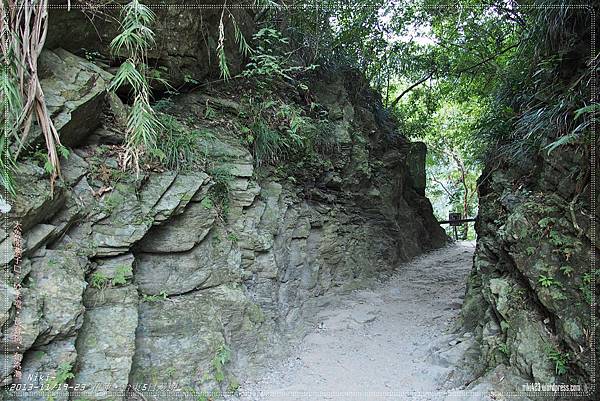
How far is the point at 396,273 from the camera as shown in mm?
7570

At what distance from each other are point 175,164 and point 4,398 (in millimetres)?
2283

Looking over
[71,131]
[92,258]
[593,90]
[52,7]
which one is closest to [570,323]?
[593,90]

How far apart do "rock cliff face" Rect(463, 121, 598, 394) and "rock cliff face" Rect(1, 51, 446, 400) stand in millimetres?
2321

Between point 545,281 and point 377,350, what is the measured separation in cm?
208

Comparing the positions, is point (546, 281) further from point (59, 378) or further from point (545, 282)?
point (59, 378)

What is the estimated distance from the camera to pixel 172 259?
146 inches

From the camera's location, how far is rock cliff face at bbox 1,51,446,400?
2.63 m

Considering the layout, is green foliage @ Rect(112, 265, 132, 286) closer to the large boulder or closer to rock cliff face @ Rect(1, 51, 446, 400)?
rock cliff face @ Rect(1, 51, 446, 400)

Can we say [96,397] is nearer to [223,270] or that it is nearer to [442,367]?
[223,270]

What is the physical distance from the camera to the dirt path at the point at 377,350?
3744 mm

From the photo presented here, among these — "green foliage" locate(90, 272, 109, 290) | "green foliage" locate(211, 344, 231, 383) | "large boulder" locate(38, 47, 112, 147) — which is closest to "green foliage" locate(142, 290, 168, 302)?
"green foliage" locate(90, 272, 109, 290)

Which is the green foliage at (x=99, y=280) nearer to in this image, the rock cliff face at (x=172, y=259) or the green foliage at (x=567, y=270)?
the rock cliff face at (x=172, y=259)

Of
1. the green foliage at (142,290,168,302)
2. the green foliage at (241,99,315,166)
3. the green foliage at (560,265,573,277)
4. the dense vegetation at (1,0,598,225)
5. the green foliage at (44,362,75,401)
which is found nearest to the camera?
the green foliage at (44,362,75,401)

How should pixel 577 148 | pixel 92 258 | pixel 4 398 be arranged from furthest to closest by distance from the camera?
pixel 577 148 → pixel 92 258 → pixel 4 398
